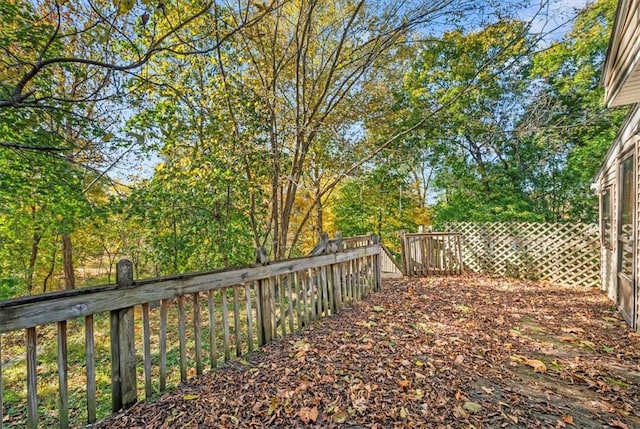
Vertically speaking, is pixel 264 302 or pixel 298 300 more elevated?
pixel 264 302

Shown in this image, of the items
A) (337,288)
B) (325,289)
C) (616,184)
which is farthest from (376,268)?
(616,184)

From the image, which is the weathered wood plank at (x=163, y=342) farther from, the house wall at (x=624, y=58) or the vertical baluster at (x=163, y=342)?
the house wall at (x=624, y=58)

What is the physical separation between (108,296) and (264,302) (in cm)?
150

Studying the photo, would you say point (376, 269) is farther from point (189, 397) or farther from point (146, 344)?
point (146, 344)

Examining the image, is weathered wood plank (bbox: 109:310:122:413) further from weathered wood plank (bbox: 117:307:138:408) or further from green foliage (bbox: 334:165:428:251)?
green foliage (bbox: 334:165:428:251)

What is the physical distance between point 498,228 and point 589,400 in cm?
646

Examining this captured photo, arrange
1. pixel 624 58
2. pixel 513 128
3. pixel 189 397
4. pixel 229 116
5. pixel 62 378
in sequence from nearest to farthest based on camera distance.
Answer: pixel 62 378, pixel 189 397, pixel 624 58, pixel 229 116, pixel 513 128

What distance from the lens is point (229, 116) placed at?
539 centimetres

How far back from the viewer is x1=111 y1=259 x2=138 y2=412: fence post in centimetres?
205

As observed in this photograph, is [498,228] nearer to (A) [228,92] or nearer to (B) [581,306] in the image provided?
(B) [581,306]

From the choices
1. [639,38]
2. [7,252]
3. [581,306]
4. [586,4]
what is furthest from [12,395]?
[586,4]

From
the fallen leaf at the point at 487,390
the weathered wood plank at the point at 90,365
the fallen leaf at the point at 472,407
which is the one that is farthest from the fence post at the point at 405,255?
the weathered wood plank at the point at 90,365

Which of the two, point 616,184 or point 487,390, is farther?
point 616,184

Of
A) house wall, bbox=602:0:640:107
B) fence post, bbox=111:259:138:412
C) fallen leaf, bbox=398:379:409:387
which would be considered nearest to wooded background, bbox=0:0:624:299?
fence post, bbox=111:259:138:412
